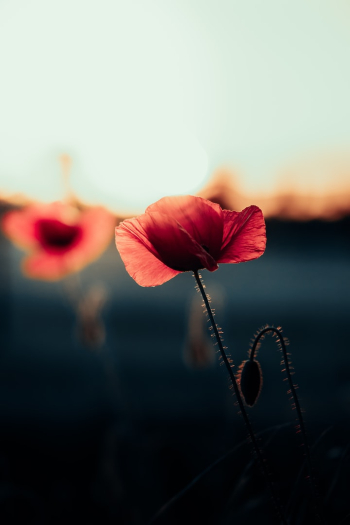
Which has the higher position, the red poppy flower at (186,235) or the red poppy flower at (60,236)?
the red poppy flower at (60,236)

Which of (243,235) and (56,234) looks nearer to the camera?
(243,235)

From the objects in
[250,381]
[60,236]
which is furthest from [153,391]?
[250,381]

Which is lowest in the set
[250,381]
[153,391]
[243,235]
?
[153,391]

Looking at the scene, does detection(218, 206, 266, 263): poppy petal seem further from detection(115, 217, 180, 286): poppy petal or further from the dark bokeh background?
the dark bokeh background

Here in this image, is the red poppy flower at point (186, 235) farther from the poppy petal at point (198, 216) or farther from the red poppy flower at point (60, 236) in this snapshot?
the red poppy flower at point (60, 236)

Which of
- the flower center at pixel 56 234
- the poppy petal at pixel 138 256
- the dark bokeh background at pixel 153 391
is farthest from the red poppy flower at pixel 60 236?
the poppy petal at pixel 138 256

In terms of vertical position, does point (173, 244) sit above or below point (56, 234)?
below

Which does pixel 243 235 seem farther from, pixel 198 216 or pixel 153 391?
pixel 153 391
